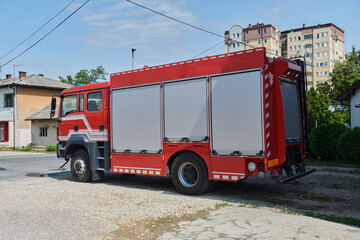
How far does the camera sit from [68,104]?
36.5 feet

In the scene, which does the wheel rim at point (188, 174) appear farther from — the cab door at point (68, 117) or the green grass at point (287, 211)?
the cab door at point (68, 117)

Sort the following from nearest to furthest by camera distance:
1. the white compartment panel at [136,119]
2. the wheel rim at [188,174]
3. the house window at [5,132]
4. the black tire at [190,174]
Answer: the black tire at [190,174]
the wheel rim at [188,174]
the white compartment panel at [136,119]
the house window at [5,132]

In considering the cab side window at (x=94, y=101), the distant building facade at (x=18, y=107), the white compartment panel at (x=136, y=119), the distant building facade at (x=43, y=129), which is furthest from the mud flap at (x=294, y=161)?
the distant building facade at (x=18, y=107)

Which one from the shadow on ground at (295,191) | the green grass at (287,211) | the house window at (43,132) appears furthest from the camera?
the house window at (43,132)

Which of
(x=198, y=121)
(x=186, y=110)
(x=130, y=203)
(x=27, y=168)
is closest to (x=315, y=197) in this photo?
(x=198, y=121)

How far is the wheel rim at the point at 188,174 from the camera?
27.0 ft

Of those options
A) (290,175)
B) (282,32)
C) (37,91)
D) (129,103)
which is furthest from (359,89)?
(282,32)

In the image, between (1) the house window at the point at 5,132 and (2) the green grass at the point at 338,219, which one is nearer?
(2) the green grass at the point at 338,219

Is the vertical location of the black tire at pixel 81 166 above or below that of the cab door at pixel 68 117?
below

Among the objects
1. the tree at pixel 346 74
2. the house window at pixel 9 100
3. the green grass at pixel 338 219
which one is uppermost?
the tree at pixel 346 74

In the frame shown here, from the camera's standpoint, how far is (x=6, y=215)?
6.50 metres

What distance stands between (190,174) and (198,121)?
134 centimetres

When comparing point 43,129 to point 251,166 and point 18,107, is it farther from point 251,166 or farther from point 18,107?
point 251,166

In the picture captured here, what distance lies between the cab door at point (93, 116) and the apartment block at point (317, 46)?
83.3 meters
